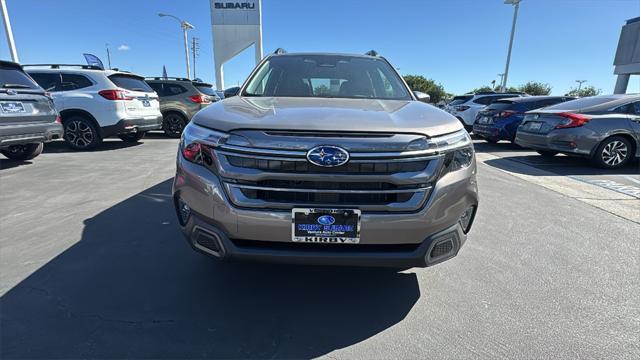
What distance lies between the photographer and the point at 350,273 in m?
2.65

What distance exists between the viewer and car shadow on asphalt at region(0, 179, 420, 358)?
189 centimetres

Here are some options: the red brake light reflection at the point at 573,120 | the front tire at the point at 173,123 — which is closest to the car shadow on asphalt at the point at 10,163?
the front tire at the point at 173,123

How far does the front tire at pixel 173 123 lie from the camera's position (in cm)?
1025

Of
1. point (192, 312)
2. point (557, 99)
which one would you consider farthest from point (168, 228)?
point (557, 99)

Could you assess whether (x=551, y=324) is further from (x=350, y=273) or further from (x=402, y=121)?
(x=402, y=121)

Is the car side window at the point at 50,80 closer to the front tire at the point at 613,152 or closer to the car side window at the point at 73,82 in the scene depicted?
the car side window at the point at 73,82

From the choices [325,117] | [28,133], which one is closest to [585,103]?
[325,117]

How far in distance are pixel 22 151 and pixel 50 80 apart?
216 centimetres

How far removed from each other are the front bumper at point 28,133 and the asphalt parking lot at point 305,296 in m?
1.87

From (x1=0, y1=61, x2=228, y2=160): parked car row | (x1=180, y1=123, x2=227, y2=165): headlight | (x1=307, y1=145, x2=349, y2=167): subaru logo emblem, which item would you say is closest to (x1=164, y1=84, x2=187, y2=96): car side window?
(x1=0, y1=61, x2=228, y2=160): parked car row

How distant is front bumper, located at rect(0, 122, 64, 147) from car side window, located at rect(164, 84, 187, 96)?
426 centimetres

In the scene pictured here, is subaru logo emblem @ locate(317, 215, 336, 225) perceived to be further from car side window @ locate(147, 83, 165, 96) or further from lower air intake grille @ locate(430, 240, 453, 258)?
car side window @ locate(147, 83, 165, 96)

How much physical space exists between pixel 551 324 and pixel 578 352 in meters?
0.23

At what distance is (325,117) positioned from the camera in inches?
77.9
